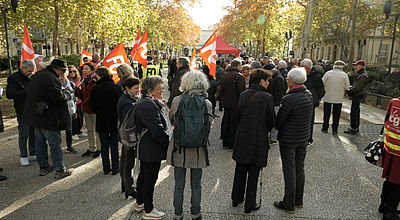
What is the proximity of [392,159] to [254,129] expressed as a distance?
1760 millimetres

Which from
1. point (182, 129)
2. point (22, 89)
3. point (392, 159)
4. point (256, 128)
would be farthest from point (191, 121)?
point (22, 89)

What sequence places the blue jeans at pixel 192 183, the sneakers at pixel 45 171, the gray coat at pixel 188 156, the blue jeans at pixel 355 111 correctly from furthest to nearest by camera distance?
the blue jeans at pixel 355 111 < the sneakers at pixel 45 171 < the blue jeans at pixel 192 183 < the gray coat at pixel 188 156

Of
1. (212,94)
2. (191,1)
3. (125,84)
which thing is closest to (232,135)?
(125,84)

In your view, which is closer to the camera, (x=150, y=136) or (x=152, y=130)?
(x=152, y=130)

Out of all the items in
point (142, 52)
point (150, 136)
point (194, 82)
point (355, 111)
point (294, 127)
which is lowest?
point (355, 111)

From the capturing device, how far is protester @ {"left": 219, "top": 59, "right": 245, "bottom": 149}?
6.60 metres

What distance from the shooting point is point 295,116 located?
3730mm

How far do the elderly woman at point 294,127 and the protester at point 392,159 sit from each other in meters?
0.95

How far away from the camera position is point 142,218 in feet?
12.3

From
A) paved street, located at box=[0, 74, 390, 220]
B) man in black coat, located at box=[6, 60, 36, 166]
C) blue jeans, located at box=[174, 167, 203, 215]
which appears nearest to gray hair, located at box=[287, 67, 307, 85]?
blue jeans, located at box=[174, 167, 203, 215]

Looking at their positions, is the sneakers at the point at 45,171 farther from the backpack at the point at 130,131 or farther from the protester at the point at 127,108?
the backpack at the point at 130,131

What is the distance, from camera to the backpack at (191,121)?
10.7ft

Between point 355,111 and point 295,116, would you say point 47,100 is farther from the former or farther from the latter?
point 355,111

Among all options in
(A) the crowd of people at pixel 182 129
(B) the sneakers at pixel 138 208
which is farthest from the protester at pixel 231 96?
(B) the sneakers at pixel 138 208
